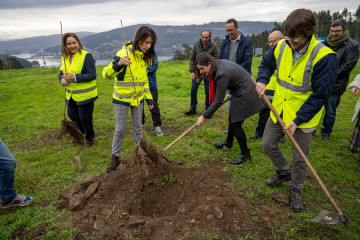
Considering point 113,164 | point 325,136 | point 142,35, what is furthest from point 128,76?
point 325,136

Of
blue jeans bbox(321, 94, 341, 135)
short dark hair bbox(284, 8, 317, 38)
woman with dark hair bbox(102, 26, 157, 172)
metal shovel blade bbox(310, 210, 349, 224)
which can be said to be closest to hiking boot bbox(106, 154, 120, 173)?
woman with dark hair bbox(102, 26, 157, 172)

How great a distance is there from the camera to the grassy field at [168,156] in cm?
299

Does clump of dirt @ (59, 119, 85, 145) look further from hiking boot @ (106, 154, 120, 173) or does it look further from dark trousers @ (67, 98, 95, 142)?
hiking boot @ (106, 154, 120, 173)

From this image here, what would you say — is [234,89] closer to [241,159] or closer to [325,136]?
[241,159]

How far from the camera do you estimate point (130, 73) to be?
3.81 metres

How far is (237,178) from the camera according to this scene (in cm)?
398

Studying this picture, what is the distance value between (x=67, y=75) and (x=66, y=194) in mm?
2339

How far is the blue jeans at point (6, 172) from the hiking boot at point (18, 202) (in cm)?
5

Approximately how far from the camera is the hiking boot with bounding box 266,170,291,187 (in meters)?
3.65

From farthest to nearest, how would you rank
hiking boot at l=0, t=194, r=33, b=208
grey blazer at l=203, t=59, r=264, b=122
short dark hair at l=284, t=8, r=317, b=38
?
grey blazer at l=203, t=59, r=264, b=122, hiking boot at l=0, t=194, r=33, b=208, short dark hair at l=284, t=8, r=317, b=38

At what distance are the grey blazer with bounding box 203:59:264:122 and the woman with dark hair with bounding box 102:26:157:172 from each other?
1190mm

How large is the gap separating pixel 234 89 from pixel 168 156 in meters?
1.98

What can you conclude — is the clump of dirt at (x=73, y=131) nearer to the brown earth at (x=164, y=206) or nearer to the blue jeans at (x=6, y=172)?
the brown earth at (x=164, y=206)

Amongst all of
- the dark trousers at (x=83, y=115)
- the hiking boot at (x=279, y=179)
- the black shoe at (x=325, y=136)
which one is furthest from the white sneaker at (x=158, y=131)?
the black shoe at (x=325, y=136)
